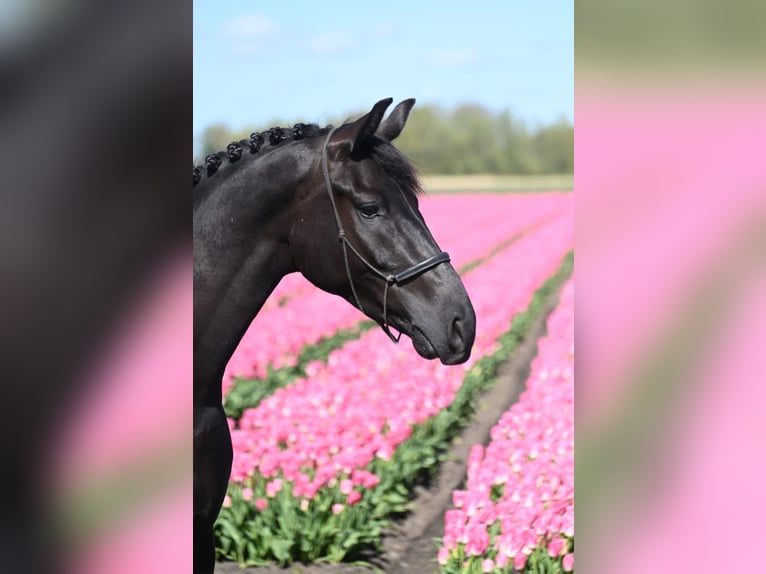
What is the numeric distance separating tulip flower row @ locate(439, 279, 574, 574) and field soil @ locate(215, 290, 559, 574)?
571mm

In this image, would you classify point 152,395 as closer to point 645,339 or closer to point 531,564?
point 645,339

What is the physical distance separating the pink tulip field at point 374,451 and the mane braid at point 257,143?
2.06 m

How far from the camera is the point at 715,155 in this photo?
4.81 ft

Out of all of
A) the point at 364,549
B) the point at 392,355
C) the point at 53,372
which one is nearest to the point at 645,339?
the point at 53,372

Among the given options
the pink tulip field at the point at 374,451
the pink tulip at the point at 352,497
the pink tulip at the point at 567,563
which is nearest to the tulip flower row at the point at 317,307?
the pink tulip field at the point at 374,451

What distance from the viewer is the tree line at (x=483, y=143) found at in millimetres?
53469

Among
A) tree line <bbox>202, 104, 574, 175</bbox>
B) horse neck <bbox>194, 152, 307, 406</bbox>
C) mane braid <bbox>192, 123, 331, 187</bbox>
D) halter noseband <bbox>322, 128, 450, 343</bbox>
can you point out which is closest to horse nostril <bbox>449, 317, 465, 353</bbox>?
halter noseband <bbox>322, 128, 450, 343</bbox>

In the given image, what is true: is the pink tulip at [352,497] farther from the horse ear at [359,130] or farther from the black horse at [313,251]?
the horse ear at [359,130]

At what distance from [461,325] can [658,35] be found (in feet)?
3.30

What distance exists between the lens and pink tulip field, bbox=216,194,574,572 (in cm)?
399

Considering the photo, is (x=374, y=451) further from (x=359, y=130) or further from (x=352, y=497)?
(x=359, y=130)

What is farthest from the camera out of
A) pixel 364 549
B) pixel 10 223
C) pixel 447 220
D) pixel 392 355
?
pixel 447 220

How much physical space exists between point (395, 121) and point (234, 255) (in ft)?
2.02

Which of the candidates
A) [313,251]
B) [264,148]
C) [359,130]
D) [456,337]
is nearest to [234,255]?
[313,251]
